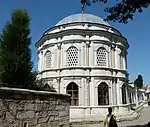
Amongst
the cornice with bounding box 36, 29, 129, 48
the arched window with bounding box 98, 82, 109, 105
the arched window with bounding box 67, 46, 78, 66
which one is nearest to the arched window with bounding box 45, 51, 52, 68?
the cornice with bounding box 36, 29, 129, 48

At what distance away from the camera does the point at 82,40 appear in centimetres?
2308

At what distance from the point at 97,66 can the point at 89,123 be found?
20.4ft

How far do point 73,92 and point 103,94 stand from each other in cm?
336

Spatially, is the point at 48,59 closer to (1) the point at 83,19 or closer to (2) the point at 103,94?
(1) the point at 83,19

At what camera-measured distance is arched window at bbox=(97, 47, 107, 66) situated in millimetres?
23219

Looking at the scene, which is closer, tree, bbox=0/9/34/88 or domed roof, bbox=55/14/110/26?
tree, bbox=0/9/34/88

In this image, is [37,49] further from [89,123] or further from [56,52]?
[89,123]

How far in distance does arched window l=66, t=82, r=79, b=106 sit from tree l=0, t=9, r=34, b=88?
10.9m

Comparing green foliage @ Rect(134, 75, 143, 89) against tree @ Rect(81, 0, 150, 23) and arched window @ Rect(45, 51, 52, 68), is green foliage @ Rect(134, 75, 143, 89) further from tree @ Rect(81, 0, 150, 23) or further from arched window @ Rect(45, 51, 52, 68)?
tree @ Rect(81, 0, 150, 23)

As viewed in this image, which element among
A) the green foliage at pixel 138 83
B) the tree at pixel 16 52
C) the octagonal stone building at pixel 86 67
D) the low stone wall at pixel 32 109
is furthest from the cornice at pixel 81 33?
the green foliage at pixel 138 83

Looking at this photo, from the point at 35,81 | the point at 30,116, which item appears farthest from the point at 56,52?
the point at 30,116

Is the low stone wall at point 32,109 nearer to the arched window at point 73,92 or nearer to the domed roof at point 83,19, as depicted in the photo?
the arched window at point 73,92

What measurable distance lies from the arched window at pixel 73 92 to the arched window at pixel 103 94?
2.52 metres

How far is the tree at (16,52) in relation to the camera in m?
10.8
